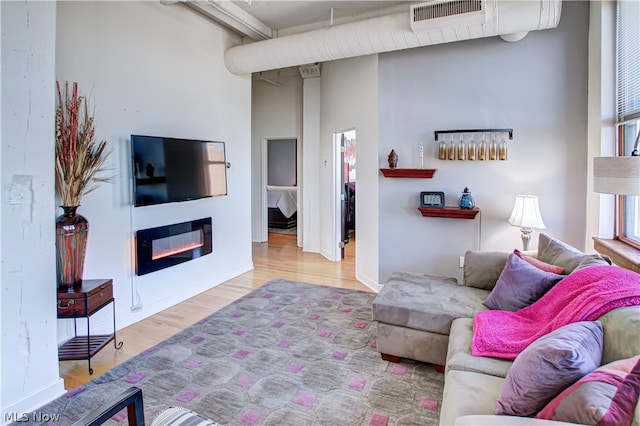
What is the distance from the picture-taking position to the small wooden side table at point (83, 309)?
101 inches

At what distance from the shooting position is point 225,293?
14.2ft

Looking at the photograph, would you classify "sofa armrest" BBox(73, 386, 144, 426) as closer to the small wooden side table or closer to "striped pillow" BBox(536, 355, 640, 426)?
the small wooden side table

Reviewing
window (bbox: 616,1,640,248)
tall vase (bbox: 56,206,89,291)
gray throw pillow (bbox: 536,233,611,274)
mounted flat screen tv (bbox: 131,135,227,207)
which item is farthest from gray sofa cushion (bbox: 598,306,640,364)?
mounted flat screen tv (bbox: 131,135,227,207)

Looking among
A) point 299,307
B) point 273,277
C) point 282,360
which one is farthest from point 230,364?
point 273,277

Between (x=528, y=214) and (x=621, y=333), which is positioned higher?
(x=528, y=214)

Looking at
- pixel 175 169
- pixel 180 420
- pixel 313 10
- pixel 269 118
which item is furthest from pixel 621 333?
pixel 269 118

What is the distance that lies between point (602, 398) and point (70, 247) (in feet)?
10.3

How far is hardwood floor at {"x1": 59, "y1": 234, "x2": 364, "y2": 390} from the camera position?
2770 mm

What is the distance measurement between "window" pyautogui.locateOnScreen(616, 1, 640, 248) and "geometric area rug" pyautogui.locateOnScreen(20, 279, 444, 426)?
207 centimetres

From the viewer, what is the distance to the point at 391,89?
13.6ft

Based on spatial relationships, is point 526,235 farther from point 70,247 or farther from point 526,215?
point 70,247

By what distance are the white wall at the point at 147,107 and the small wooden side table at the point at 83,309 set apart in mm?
316

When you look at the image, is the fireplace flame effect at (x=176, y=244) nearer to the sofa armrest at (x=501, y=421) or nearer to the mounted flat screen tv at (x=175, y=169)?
the mounted flat screen tv at (x=175, y=169)

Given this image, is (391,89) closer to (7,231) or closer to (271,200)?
(7,231)
